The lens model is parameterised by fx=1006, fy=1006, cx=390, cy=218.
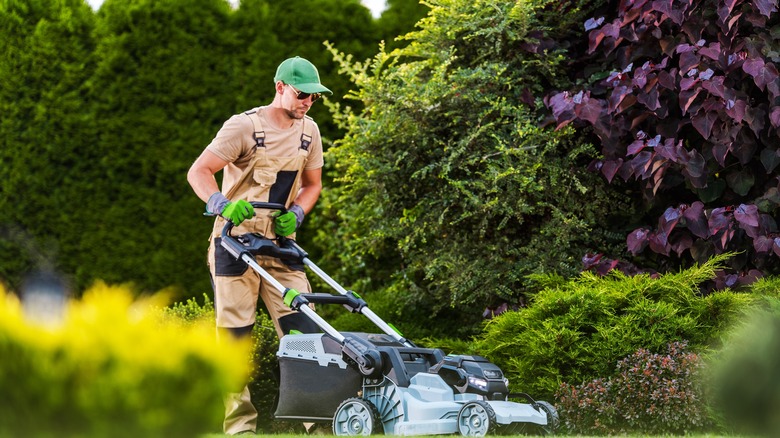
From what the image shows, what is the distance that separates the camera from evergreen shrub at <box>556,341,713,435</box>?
5.11 meters

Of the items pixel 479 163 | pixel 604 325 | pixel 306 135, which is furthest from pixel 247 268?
pixel 479 163

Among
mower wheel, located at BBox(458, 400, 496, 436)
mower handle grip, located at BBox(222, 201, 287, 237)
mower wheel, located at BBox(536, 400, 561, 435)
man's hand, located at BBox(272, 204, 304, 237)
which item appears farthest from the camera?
man's hand, located at BBox(272, 204, 304, 237)

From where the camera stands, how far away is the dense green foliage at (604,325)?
5480 millimetres

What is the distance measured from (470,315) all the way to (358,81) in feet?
6.26

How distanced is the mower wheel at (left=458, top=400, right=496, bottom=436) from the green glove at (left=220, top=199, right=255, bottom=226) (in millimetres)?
1447

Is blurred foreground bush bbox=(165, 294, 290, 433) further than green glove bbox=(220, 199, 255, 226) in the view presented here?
Yes

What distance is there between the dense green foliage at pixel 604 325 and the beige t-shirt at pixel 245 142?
1621 mm

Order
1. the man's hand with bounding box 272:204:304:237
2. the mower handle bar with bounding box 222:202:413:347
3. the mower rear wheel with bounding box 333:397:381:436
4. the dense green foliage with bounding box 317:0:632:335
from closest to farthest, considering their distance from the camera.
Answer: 1. the mower rear wheel with bounding box 333:397:381:436
2. the mower handle bar with bounding box 222:202:413:347
3. the man's hand with bounding box 272:204:304:237
4. the dense green foliage with bounding box 317:0:632:335

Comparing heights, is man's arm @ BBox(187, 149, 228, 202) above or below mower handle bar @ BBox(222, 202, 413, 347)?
above

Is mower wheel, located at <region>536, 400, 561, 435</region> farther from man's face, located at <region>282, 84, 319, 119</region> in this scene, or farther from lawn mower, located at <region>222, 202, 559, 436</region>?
man's face, located at <region>282, 84, 319, 119</region>

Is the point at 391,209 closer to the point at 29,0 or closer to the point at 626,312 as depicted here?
the point at 626,312

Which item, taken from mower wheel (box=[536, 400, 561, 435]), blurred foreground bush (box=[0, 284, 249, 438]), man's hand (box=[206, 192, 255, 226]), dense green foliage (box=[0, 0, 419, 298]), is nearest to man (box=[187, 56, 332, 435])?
man's hand (box=[206, 192, 255, 226])

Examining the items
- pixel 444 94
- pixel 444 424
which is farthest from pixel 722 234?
pixel 444 424

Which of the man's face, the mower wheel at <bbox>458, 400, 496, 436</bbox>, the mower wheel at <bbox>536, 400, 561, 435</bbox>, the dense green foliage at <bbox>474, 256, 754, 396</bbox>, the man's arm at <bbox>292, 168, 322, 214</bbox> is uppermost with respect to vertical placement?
the man's face
